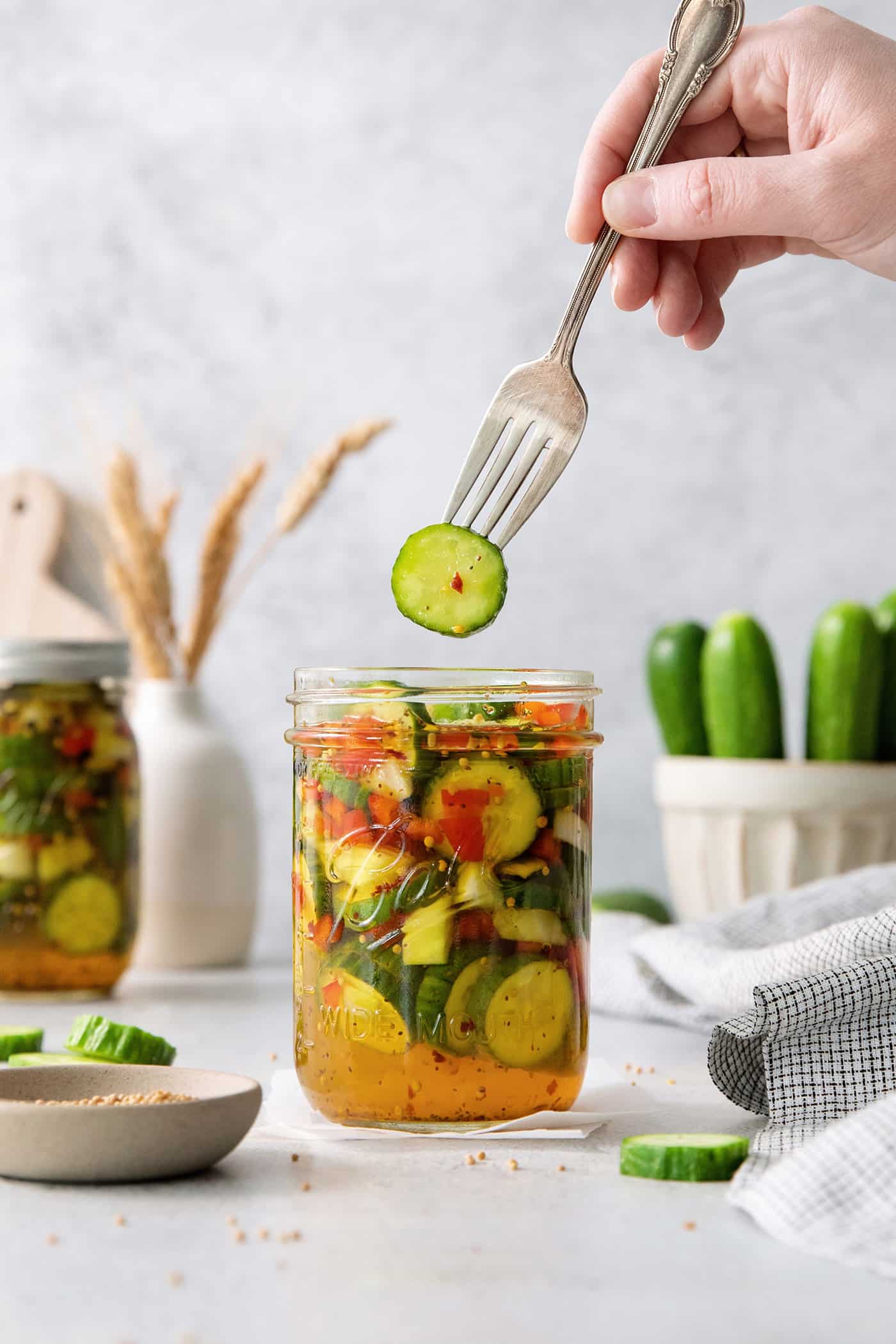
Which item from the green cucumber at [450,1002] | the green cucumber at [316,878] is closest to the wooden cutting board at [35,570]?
the green cucumber at [316,878]

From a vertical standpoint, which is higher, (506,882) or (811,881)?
(506,882)

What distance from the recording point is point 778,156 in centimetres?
108

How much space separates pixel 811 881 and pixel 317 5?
1338mm

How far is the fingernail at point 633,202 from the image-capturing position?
105cm

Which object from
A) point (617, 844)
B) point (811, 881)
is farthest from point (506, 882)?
point (617, 844)

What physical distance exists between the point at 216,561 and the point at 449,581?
957mm

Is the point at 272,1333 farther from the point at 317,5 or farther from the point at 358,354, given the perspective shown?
the point at 317,5

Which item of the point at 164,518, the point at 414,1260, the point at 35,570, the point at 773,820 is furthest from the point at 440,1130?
the point at 35,570

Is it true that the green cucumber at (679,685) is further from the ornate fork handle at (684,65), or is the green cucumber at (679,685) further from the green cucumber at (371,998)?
the green cucumber at (371,998)

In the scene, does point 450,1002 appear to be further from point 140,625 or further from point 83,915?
point 140,625

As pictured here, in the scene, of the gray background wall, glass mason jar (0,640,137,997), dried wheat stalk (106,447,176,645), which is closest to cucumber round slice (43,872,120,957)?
glass mason jar (0,640,137,997)

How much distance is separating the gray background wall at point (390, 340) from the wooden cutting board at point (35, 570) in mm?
62

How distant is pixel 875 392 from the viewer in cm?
203

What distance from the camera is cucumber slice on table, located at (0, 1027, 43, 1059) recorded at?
3.54ft
